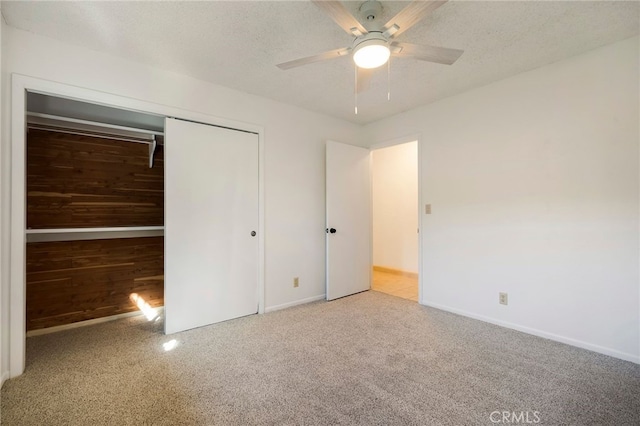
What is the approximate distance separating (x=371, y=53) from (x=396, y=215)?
378cm

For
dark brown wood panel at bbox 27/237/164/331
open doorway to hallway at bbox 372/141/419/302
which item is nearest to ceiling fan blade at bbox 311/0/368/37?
dark brown wood panel at bbox 27/237/164/331

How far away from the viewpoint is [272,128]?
10.5 ft

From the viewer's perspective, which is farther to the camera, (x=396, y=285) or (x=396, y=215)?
(x=396, y=215)

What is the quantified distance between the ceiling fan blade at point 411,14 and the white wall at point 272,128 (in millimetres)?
1908

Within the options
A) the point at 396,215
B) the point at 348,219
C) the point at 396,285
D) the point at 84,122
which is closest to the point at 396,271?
the point at 396,285

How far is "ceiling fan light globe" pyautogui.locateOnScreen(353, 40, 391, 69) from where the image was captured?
1.63 m

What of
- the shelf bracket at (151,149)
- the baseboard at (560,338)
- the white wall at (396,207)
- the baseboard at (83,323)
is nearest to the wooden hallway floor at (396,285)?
the white wall at (396,207)

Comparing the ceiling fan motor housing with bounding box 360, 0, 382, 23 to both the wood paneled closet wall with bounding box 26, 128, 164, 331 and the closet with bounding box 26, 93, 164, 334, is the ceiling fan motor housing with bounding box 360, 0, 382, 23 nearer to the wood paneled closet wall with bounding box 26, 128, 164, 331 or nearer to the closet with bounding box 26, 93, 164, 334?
the closet with bounding box 26, 93, 164, 334

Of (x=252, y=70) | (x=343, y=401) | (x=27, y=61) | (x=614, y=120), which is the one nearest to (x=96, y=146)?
(x=27, y=61)

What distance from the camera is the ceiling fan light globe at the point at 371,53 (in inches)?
64.3

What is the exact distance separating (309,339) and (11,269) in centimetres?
220

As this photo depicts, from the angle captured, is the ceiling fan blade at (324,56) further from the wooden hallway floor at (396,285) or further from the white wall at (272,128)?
the wooden hallway floor at (396,285)

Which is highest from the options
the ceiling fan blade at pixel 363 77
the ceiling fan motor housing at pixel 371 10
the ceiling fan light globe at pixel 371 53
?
the ceiling fan motor housing at pixel 371 10

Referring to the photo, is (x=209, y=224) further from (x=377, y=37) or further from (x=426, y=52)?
(x=426, y=52)
